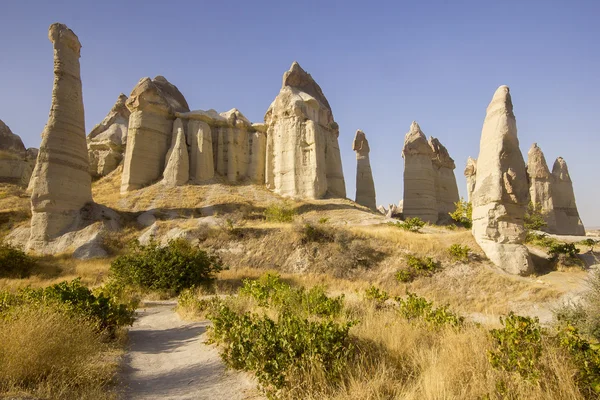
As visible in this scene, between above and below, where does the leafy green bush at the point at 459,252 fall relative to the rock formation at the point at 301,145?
below

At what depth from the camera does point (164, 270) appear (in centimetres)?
1237

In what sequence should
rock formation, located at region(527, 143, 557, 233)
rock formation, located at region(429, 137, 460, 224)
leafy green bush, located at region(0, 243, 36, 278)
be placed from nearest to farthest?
leafy green bush, located at region(0, 243, 36, 278)
rock formation, located at region(527, 143, 557, 233)
rock formation, located at region(429, 137, 460, 224)

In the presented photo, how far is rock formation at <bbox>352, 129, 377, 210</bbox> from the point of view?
38.2 metres

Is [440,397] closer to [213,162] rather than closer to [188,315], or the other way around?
[188,315]

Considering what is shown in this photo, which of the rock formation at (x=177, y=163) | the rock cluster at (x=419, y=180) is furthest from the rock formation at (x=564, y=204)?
the rock formation at (x=177, y=163)

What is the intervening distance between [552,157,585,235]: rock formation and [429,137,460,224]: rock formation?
367 inches

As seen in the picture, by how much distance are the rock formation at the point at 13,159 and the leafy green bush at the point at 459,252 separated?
39191 mm

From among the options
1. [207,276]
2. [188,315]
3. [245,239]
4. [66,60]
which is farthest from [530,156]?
[66,60]

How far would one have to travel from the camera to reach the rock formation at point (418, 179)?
33719 millimetres

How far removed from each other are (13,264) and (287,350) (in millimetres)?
17152

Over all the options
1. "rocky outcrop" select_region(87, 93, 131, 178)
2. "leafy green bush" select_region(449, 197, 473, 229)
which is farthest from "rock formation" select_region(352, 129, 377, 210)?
"rocky outcrop" select_region(87, 93, 131, 178)

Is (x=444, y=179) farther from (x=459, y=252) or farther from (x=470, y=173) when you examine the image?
(x=459, y=252)

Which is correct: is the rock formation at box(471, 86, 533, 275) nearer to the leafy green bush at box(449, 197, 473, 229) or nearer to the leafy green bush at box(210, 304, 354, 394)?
the leafy green bush at box(210, 304, 354, 394)

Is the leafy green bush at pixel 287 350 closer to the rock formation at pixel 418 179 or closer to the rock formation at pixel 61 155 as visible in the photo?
the rock formation at pixel 61 155
